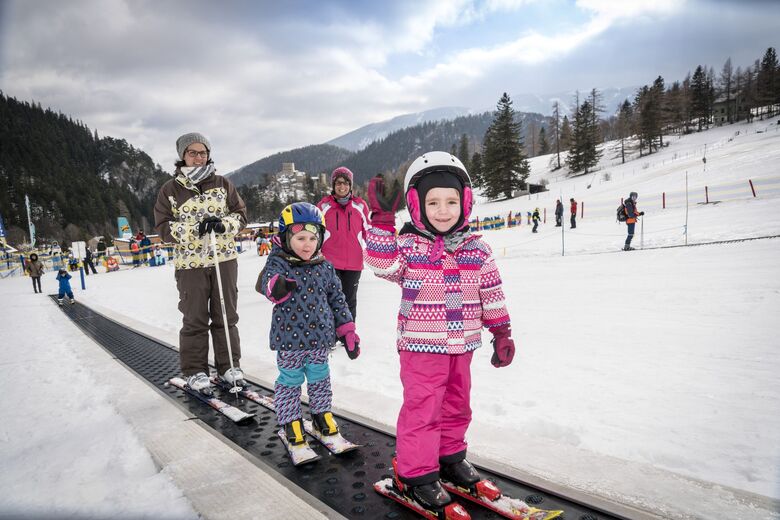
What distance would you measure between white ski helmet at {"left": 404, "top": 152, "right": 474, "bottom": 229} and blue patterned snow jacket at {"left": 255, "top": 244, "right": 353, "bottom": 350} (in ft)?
3.03

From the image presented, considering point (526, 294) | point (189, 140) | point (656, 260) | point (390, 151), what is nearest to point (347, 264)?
point (189, 140)

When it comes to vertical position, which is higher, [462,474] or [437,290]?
[437,290]

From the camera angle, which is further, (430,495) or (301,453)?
(301,453)

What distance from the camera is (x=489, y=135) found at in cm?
4653

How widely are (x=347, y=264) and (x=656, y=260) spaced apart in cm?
858

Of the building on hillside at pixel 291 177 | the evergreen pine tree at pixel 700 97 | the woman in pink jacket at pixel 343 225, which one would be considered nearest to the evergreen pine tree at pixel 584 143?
the evergreen pine tree at pixel 700 97

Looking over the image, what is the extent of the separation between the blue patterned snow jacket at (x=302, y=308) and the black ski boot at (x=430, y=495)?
1.07m

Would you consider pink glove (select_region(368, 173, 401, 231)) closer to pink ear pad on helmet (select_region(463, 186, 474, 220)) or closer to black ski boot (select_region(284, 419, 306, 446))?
pink ear pad on helmet (select_region(463, 186, 474, 220))

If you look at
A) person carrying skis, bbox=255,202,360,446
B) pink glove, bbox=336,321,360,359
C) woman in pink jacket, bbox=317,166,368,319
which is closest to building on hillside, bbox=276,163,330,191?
woman in pink jacket, bbox=317,166,368,319

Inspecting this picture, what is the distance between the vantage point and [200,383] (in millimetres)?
3557

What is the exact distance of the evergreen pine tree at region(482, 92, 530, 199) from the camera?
140ft

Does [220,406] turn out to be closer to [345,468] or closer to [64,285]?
[345,468]

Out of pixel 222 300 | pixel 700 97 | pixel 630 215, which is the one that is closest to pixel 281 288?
pixel 222 300

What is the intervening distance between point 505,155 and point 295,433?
4489cm
